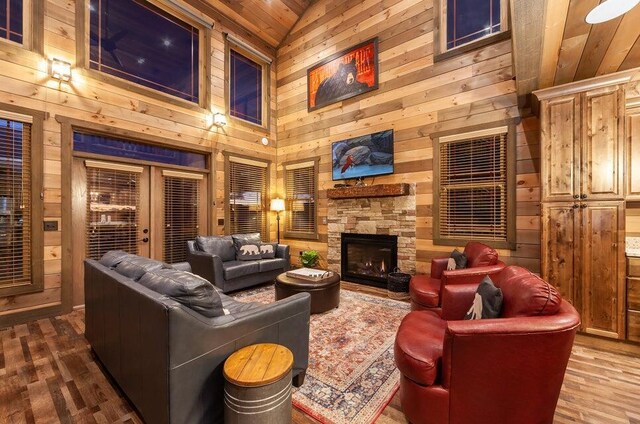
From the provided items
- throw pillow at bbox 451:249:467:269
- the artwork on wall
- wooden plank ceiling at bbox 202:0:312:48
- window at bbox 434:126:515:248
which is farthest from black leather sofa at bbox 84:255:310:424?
wooden plank ceiling at bbox 202:0:312:48

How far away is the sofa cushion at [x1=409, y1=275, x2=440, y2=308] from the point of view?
2.95 m

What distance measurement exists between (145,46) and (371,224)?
16.1 feet

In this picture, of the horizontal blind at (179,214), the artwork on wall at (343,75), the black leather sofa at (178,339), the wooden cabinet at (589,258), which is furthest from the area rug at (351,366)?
the artwork on wall at (343,75)

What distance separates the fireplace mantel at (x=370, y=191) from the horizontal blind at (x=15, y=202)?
4.28 metres

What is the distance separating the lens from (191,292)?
154 centimetres

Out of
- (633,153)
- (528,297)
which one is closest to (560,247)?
(633,153)

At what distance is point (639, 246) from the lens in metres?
2.85

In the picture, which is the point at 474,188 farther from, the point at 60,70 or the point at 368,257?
the point at 60,70

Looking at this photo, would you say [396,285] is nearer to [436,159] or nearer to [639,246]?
[436,159]

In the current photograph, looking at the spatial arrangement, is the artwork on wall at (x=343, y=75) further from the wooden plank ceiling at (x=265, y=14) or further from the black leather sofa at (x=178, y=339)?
the black leather sofa at (x=178, y=339)

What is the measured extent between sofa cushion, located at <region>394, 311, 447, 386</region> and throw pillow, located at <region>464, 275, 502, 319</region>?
0.29 metres

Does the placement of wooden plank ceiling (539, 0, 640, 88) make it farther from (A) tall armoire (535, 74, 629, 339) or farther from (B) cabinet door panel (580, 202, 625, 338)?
(B) cabinet door panel (580, 202, 625, 338)

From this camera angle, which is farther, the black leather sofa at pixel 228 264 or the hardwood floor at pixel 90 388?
the black leather sofa at pixel 228 264

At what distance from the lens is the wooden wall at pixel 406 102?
12.0 feet
